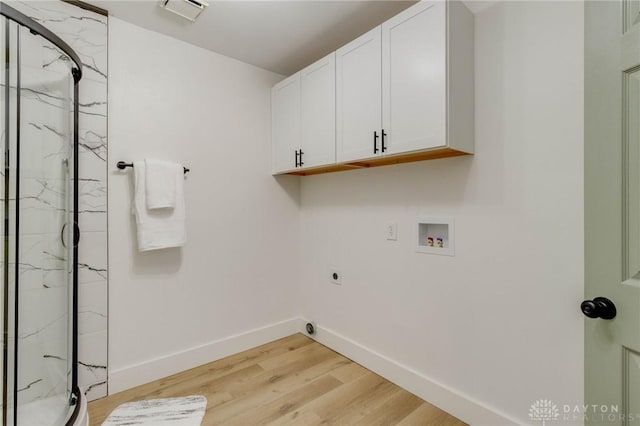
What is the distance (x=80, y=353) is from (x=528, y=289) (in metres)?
2.47

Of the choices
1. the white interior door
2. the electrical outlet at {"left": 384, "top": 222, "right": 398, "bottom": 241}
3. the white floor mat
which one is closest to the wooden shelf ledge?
the electrical outlet at {"left": 384, "top": 222, "right": 398, "bottom": 241}

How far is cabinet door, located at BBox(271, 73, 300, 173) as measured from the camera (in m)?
2.37

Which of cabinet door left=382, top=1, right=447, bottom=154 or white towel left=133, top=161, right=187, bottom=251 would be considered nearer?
cabinet door left=382, top=1, right=447, bottom=154

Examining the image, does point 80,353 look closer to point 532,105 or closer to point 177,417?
point 177,417

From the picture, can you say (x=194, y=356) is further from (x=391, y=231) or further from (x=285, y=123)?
(x=285, y=123)

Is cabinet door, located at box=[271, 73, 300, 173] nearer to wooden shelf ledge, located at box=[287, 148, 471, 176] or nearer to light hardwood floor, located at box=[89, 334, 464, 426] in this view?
wooden shelf ledge, located at box=[287, 148, 471, 176]

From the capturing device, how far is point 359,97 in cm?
187

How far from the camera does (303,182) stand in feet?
9.18

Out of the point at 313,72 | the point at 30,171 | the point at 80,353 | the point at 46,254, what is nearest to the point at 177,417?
the point at 80,353

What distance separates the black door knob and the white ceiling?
149 centimetres

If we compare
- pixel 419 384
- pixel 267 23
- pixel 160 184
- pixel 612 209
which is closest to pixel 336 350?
pixel 419 384

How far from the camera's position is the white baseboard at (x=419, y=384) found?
5.23ft

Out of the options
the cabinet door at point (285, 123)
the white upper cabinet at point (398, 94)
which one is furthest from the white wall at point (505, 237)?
the cabinet door at point (285, 123)

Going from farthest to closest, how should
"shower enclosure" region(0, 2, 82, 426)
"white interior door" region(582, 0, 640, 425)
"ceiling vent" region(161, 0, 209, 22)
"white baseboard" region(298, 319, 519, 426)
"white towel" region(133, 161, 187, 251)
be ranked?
"white towel" region(133, 161, 187, 251) < "ceiling vent" region(161, 0, 209, 22) < "white baseboard" region(298, 319, 519, 426) < "shower enclosure" region(0, 2, 82, 426) < "white interior door" region(582, 0, 640, 425)
